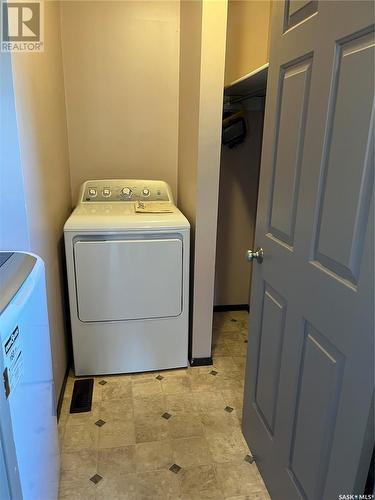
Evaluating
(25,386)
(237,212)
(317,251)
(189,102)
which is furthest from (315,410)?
(237,212)

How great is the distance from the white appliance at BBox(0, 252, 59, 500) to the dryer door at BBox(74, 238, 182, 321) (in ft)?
2.62

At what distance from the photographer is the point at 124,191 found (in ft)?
8.32

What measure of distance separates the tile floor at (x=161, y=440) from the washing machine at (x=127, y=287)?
15 centimetres

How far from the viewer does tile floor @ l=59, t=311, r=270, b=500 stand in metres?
1.54

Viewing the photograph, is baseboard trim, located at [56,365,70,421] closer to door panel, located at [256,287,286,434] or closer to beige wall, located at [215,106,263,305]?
door panel, located at [256,287,286,434]

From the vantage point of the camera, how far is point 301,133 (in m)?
1.15

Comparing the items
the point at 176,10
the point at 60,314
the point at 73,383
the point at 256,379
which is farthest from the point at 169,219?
the point at 176,10

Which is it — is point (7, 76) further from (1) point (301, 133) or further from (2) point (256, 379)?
(2) point (256, 379)

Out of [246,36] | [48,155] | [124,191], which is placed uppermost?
[246,36]

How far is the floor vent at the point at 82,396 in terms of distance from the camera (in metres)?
1.98

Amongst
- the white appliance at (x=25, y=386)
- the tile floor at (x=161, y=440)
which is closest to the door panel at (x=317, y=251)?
the tile floor at (x=161, y=440)

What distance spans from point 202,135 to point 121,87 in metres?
0.90

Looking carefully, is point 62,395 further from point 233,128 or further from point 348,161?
point 233,128

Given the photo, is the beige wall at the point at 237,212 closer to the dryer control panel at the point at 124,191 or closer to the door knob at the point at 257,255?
the dryer control panel at the point at 124,191
